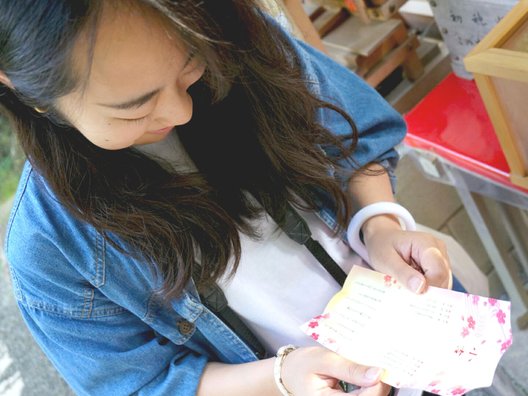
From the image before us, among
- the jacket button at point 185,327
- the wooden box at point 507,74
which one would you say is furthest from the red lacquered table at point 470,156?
the jacket button at point 185,327

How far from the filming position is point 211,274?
1.07m

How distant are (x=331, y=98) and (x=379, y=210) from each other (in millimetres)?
267

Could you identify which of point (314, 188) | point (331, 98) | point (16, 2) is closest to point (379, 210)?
point (314, 188)

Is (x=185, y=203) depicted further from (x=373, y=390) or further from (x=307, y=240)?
(x=373, y=390)

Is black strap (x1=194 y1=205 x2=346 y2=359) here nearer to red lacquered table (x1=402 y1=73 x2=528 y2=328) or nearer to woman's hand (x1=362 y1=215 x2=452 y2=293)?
woman's hand (x1=362 y1=215 x2=452 y2=293)

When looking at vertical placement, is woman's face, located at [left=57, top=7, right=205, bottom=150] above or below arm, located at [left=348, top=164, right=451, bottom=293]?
above

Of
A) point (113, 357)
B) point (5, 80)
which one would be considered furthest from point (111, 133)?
point (113, 357)

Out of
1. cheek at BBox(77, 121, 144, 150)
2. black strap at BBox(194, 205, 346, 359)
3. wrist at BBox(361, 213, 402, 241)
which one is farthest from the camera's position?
wrist at BBox(361, 213, 402, 241)

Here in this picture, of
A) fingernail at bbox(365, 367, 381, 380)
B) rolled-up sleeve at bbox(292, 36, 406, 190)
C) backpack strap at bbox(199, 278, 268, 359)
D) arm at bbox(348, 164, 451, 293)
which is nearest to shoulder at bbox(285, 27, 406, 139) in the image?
rolled-up sleeve at bbox(292, 36, 406, 190)

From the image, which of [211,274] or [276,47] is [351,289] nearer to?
[211,274]

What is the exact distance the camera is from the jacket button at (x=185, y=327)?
3.74ft

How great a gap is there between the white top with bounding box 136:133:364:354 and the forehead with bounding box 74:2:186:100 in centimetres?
29

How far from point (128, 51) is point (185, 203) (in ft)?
1.12

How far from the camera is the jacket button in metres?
1.14
